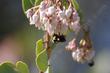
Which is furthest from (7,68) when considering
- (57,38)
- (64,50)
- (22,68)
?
(64,50)

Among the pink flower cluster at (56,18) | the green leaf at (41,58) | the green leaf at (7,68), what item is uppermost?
the pink flower cluster at (56,18)

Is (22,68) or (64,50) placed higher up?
(22,68)

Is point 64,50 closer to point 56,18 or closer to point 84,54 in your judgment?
point 84,54

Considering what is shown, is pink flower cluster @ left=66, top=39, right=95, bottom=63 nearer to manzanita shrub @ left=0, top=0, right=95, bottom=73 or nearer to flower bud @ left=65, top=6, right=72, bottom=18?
manzanita shrub @ left=0, top=0, right=95, bottom=73

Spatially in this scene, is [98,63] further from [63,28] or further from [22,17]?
[63,28]

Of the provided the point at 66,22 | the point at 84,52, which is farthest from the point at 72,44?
the point at 66,22

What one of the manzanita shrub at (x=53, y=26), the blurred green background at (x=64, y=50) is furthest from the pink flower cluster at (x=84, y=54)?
the blurred green background at (x=64, y=50)

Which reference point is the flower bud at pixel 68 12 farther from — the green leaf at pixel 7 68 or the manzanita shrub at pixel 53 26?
the green leaf at pixel 7 68

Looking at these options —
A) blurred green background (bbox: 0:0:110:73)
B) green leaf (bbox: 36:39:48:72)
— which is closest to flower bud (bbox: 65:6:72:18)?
green leaf (bbox: 36:39:48:72)
